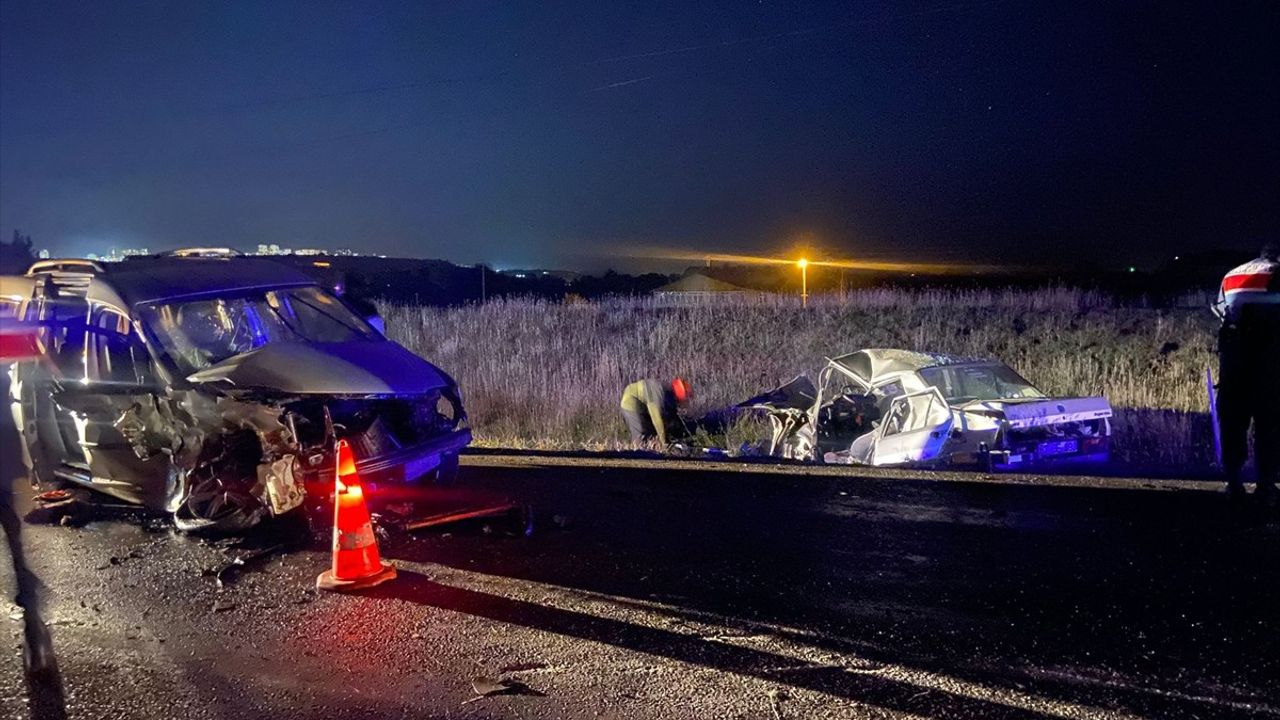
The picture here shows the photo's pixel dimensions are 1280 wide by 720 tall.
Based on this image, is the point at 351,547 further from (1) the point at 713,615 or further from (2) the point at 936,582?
(2) the point at 936,582

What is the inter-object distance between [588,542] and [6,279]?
227 inches

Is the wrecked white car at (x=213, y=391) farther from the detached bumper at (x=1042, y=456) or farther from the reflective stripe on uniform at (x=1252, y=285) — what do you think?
the reflective stripe on uniform at (x=1252, y=285)

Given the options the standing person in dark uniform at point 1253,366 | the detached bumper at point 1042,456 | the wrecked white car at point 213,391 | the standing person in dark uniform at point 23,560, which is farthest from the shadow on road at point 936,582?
the standing person in dark uniform at point 23,560

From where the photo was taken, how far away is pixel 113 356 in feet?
23.0

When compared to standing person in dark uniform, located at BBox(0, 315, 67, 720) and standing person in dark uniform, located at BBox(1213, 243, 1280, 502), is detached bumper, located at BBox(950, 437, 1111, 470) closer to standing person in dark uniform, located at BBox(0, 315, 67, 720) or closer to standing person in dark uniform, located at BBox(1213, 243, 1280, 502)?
standing person in dark uniform, located at BBox(1213, 243, 1280, 502)

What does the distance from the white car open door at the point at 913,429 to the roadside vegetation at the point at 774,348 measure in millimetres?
2169

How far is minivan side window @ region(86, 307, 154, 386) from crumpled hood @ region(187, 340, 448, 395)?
89 cm

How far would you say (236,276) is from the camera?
24.3 ft

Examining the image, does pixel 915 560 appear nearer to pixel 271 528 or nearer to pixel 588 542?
pixel 588 542

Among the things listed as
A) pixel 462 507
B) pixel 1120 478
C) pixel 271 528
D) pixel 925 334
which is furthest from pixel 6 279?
pixel 925 334

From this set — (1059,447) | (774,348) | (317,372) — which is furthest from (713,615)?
(774,348)

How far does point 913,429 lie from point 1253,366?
126 inches

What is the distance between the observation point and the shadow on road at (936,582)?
12.2 feet

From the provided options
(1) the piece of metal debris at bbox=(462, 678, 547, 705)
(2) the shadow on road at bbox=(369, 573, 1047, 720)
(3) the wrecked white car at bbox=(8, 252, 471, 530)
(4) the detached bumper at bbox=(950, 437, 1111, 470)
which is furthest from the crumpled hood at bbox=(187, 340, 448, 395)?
(4) the detached bumper at bbox=(950, 437, 1111, 470)
